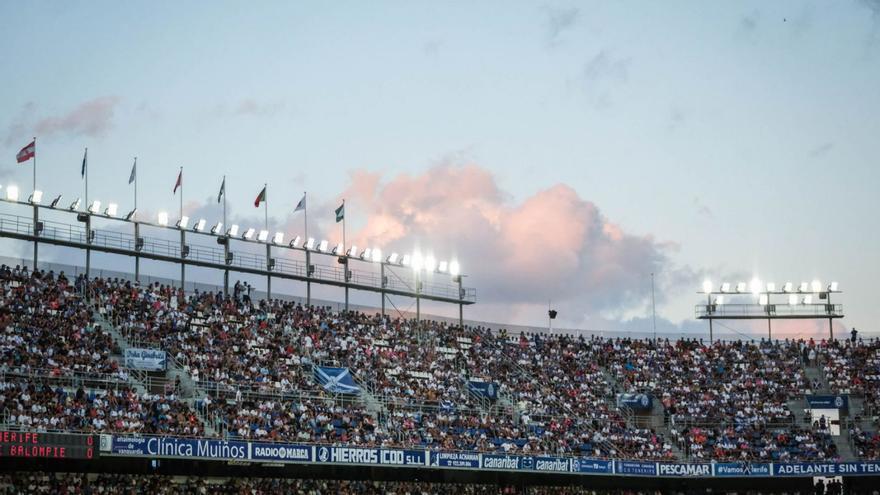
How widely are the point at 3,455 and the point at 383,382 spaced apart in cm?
2554

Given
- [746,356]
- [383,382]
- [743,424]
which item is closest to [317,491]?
[383,382]

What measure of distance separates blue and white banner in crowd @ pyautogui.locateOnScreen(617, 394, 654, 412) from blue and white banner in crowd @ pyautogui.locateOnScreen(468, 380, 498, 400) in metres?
9.25

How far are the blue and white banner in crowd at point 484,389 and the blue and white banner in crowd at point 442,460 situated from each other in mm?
7873

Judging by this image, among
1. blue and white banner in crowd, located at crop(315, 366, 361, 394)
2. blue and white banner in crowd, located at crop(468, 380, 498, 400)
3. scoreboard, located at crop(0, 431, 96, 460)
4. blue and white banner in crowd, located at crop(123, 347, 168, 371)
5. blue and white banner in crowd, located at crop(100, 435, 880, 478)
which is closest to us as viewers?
scoreboard, located at crop(0, 431, 96, 460)

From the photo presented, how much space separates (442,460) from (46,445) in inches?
873

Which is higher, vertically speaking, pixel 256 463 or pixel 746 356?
pixel 746 356

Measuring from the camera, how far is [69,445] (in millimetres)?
54594

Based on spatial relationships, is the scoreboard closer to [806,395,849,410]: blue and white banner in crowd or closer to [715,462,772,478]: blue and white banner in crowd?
[715,462,772,478]: blue and white banner in crowd

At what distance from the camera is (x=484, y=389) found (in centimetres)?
7838

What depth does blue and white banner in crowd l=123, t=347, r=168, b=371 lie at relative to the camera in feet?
209

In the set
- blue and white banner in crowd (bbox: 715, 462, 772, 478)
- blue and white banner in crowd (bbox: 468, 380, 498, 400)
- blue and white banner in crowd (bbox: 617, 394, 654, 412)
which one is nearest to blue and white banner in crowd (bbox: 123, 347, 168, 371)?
blue and white banner in crowd (bbox: 468, 380, 498, 400)

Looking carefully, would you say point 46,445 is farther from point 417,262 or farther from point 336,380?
point 417,262

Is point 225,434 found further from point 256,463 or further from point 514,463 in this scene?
point 514,463

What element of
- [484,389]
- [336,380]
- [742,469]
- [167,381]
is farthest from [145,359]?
[742,469]
